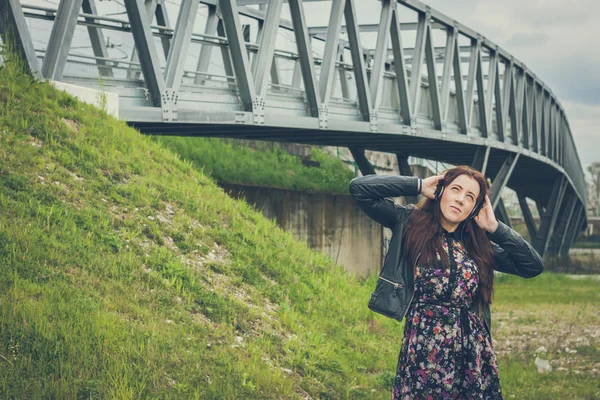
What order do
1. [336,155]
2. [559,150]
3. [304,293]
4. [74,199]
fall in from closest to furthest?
[74,199]
[304,293]
[336,155]
[559,150]

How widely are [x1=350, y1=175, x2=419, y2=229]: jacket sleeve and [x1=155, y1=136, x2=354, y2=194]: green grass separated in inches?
479

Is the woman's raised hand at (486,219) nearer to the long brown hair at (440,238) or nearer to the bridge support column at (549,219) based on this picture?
the long brown hair at (440,238)

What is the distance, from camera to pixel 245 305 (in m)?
8.88

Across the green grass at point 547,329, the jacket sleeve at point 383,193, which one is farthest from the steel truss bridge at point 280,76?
the jacket sleeve at point 383,193

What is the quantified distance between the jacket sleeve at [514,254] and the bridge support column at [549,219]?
3879 cm

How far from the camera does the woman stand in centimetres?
490

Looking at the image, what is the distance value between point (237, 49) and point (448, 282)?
10.2m

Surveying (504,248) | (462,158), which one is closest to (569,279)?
(462,158)

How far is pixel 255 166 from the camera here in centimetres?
2078

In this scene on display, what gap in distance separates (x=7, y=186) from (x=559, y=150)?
42.3 m

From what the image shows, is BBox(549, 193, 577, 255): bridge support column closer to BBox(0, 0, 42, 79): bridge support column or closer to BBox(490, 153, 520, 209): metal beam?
BBox(490, 153, 520, 209): metal beam

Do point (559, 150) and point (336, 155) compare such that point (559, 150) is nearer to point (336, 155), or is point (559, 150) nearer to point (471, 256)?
point (336, 155)

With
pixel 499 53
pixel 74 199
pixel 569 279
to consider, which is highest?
pixel 499 53

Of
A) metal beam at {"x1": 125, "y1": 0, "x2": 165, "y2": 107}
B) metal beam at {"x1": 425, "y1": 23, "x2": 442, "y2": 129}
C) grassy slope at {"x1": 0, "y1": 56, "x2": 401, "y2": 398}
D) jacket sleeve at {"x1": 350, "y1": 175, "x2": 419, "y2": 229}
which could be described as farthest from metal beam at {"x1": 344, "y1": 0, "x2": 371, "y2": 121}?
jacket sleeve at {"x1": 350, "y1": 175, "x2": 419, "y2": 229}
